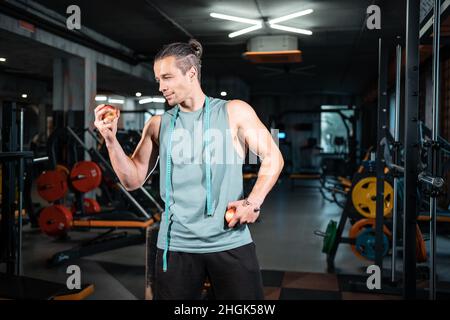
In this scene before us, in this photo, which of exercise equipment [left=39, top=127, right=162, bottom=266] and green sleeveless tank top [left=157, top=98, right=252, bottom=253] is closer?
green sleeveless tank top [left=157, top=98, right=252, bottom=253]

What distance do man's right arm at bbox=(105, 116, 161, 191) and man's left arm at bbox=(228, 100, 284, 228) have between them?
10.4 inches

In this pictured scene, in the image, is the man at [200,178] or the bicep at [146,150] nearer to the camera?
the man at [200,178]

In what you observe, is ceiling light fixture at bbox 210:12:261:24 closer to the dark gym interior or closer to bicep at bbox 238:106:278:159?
the dark gym interior

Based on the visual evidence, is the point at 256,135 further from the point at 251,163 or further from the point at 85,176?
the point at 85,176

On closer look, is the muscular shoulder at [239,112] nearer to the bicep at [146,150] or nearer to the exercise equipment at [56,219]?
the bicep at [146,150]

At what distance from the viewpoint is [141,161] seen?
1.35m

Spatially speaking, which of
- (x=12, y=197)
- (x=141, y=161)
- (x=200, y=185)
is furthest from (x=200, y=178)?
(x=12, y=197)

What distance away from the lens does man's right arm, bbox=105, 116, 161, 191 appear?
4.15 feet

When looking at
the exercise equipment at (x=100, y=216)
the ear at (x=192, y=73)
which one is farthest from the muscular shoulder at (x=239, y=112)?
the exercise equipment at (x=100, y=216)

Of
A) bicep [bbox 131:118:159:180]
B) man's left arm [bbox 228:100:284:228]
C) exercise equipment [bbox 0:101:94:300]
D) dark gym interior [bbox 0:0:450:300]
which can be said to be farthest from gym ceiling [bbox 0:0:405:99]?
Answer: man's left arm [bbox 228:100:284:228]

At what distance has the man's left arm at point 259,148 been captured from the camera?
1160mm

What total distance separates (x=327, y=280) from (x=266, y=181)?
208 cm

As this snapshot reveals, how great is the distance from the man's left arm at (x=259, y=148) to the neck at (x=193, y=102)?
0.09 meters
